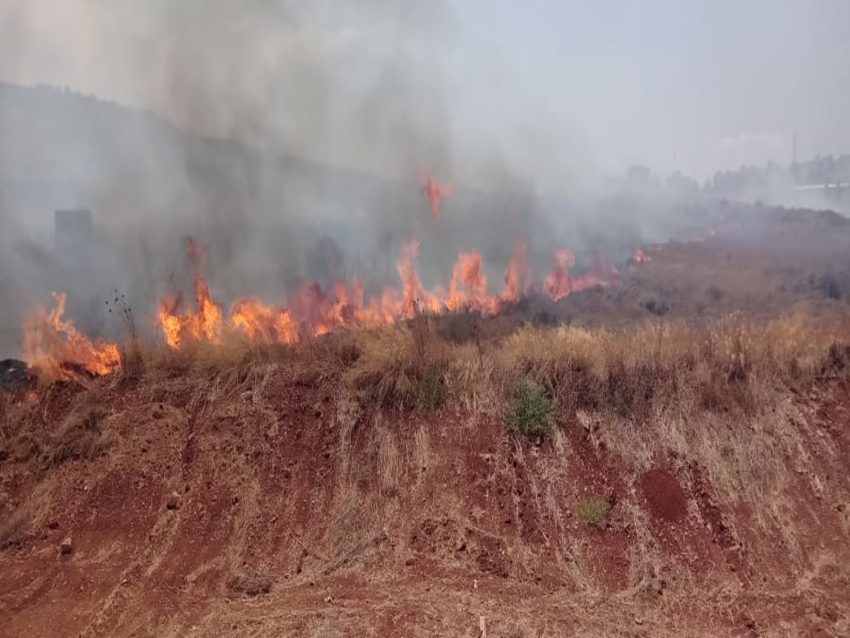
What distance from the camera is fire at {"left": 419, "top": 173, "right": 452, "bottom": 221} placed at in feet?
84.7

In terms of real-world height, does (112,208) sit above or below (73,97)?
below

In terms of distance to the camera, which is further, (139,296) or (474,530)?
(139,296)

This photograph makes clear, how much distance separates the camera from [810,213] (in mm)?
43094

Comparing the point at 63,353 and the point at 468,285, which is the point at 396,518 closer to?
the point at 63,353

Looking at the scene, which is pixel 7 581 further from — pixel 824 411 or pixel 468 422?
pixel 824 411

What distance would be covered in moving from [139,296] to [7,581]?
13618 millimetres

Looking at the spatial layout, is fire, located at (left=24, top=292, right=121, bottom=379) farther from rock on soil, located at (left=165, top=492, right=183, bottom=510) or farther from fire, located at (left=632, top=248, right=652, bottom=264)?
fire, located at (left=632, top=248, right=652, bottom=264)

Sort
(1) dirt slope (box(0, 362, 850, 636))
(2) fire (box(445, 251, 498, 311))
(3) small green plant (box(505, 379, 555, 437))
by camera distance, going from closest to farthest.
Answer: (1) dirt slope (box(0, 362, 850, 636))
(3) small green plant (box(505, 379, 555, 437))
(2) fire (box(445, 251, 498, 311))

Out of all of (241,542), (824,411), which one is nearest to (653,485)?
(824,411)

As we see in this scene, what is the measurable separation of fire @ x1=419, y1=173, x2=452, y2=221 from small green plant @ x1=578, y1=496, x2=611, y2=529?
20.3m

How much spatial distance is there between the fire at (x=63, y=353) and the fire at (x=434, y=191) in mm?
17565

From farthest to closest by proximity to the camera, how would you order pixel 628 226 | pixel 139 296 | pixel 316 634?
pixel 628 226, pixel 139 296, pixel 316 634

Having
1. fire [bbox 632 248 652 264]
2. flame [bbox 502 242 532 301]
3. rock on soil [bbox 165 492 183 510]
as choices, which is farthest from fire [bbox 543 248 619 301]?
rock on soil [bbox 165 492 183 510]

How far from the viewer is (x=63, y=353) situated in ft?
32.2
